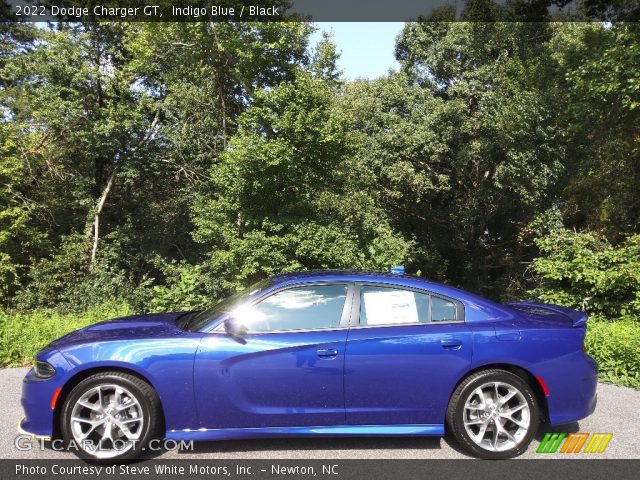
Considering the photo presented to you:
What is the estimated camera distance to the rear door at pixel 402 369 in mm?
3547

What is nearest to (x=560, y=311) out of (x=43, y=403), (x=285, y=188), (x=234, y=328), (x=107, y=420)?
(x=234, y=328)

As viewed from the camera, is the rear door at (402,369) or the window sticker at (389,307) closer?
the rear door at (402,369)

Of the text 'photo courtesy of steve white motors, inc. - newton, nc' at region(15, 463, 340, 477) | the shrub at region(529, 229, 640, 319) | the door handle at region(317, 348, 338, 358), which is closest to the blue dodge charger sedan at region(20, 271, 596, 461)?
the door handle at region(317, 348, 338, 358)

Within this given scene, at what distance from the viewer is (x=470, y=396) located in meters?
3.64

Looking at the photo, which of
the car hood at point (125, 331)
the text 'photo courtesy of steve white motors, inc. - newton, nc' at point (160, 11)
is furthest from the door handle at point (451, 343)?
the text 'photo courtesy of steve white motors, inc. - newton, nc' at point (160, 11)

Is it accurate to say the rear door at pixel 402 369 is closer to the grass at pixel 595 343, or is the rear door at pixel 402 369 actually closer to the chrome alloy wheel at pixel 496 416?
the chrome alloy wheel at pixel 496 416

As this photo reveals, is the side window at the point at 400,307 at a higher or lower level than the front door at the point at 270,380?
higher

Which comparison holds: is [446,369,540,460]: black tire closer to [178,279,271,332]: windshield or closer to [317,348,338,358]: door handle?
[317,348,338,358]: door handle

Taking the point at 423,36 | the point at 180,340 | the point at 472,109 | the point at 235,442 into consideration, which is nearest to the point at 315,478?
the point at 235,442

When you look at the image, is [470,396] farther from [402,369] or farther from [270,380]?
[270,380]

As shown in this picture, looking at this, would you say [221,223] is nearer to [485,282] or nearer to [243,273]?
[243,273]

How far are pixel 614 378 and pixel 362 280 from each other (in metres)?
3.66

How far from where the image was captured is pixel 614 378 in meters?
5.51

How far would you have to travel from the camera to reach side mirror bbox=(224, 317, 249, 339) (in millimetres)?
3547
